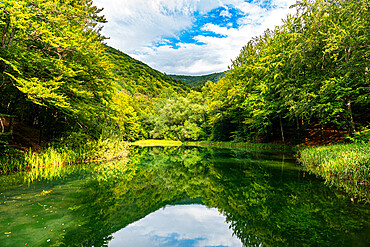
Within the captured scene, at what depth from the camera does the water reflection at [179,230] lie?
3609 millimetres

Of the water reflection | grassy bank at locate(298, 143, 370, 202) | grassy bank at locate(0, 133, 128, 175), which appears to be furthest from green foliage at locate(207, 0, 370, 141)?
grassy bank at locate(0, 133, 128, 175)

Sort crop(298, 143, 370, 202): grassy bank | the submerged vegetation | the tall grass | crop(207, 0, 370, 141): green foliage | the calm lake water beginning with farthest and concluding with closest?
crop(207, 0, 370, 141): green foliage < the tall grass < the submerged vegetation < crop(298, 143, 370, 202): grassy bank < the calm lake water

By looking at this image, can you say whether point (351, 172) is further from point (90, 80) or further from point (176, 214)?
point (90, 80)

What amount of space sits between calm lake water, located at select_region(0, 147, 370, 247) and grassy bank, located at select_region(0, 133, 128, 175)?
1.22m

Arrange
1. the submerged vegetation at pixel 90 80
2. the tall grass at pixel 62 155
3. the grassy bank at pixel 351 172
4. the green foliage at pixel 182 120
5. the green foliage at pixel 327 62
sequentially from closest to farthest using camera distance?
the grassy bank at pixel 351 172 < the submerged vegetation at pixel 90 80 < the tall grass at pixel 62 155 < the green foliage at pixel 327 62 < the green foliage at pixel 182 120

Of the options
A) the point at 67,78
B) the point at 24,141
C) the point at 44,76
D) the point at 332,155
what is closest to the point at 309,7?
the point at 332,155

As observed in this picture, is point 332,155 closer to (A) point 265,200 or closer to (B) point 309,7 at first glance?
(A) point 265,200

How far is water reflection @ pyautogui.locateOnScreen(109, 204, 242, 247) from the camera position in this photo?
361cm

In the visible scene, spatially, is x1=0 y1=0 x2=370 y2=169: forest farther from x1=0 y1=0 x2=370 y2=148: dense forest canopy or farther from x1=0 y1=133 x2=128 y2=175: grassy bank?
x1=0 y1=133 x2=128 y2=175: grassy bank

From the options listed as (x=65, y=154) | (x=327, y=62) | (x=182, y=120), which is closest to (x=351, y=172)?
(x=327, y=62)

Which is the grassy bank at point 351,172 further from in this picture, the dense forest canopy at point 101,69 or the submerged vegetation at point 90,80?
the dense forest canopy at point 101,69

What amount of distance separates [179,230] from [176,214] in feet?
3.02

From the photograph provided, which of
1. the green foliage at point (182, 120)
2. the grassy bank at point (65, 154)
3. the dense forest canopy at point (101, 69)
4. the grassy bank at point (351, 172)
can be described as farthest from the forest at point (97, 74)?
the green foliage at point (182, 120)

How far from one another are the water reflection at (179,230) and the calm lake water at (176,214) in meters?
0.02
